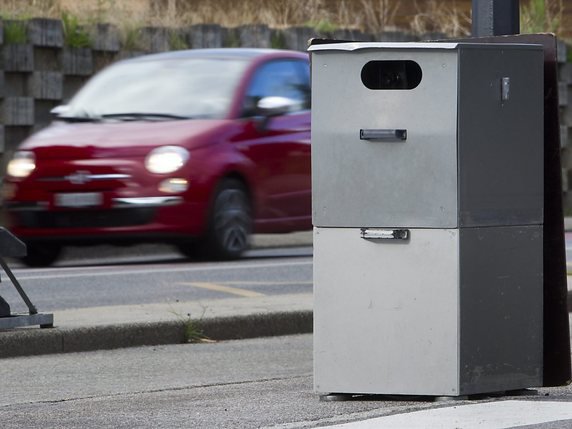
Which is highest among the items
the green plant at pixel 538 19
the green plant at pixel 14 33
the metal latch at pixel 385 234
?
the green plant at pixel 538 19

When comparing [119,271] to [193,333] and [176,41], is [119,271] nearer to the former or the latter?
[193,333]

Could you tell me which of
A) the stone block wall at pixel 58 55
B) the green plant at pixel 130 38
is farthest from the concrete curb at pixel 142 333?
the green plant at pixel 130 38

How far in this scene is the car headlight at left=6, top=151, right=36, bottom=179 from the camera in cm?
1410

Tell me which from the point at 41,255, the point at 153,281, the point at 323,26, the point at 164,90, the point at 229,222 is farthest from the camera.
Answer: the point at 323,26

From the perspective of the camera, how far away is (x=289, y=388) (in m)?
7.88

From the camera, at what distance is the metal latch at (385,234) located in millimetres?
7034

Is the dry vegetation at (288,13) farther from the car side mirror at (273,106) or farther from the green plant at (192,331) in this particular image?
the green plant at (192,331)

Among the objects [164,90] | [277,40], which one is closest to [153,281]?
[164,90]

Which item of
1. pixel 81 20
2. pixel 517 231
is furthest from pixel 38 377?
pixel 81 20

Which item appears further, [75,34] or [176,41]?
[176,41]

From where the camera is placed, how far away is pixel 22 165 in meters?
14.2

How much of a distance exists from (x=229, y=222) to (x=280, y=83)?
5.04 feet

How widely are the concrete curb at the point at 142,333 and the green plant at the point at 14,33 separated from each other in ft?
29.6

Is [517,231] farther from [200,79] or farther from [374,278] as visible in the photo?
[200,79]
